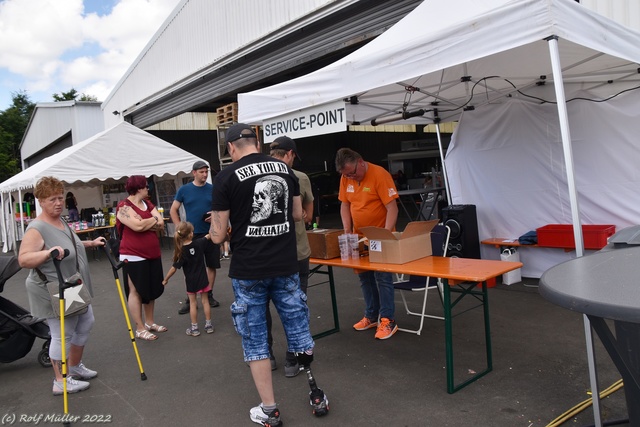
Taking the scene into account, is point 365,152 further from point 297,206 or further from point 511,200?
point 297,206

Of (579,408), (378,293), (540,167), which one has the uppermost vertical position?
(540,167)

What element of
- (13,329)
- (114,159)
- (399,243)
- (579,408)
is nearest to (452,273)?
(399,243)

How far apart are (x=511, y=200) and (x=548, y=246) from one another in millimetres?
888

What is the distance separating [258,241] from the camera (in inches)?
113

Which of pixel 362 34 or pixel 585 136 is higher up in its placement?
pixel 362 34

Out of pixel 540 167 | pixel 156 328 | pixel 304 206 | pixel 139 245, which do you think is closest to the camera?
pixel 304 206

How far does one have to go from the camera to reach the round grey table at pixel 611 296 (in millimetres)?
1559

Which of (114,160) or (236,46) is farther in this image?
(114,160)

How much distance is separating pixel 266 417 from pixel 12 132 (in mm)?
48226

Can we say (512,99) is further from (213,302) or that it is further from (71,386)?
(71,386)

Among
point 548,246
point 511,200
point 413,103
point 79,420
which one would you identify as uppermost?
point 413,103

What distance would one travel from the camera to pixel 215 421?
3205mm

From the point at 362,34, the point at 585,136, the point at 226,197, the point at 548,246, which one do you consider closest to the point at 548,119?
the point at 585,136

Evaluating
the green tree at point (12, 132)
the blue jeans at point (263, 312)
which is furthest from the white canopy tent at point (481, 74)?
the green tree at point (12, 132)
